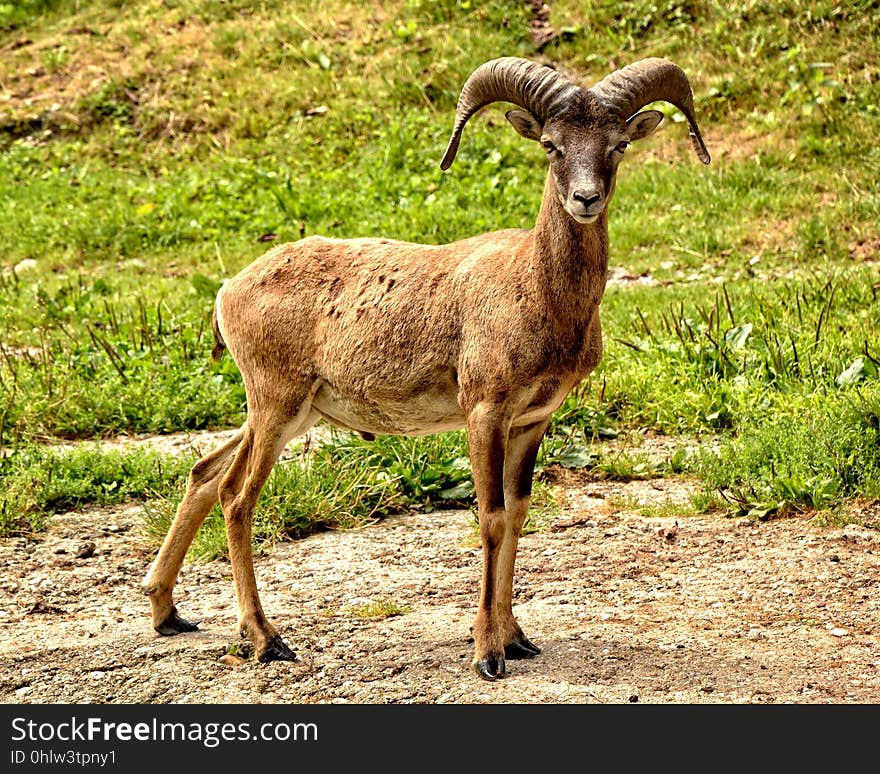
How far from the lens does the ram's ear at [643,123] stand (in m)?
5.96

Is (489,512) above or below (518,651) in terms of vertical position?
above

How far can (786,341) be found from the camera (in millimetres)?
9875

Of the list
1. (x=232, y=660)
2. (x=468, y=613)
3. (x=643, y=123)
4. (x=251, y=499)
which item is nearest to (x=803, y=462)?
(x=468, y=613)

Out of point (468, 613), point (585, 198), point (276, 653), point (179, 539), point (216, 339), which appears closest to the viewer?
point (585, 198)

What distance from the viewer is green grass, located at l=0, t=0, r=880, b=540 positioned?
8.79 m

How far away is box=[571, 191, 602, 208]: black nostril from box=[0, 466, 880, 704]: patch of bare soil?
203 cm

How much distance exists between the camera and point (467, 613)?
22.4 ft

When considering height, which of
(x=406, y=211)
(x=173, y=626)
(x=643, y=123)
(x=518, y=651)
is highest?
(x=643, y=123)

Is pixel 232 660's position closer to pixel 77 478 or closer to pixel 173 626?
pixel 173 626

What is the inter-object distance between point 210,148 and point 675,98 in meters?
11.4

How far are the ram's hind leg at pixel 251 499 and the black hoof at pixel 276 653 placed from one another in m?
0.01

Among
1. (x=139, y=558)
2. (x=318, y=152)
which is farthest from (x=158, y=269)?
(x=139, y=558)

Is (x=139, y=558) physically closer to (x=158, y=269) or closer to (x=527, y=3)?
(x=158, y=269)

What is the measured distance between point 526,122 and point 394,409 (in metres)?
1.44
